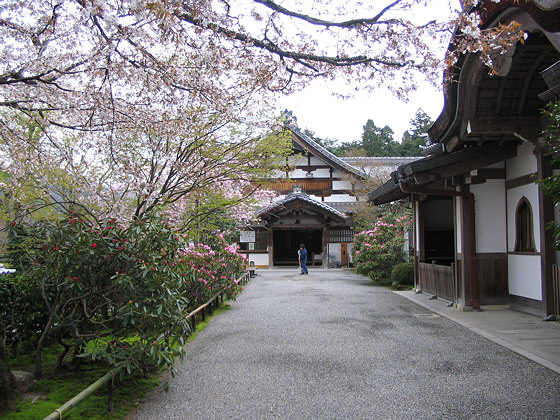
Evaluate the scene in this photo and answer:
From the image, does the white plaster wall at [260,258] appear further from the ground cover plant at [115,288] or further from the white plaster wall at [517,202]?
the ground cover plant at [115,288]

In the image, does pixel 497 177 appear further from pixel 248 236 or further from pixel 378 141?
pixel 378 141

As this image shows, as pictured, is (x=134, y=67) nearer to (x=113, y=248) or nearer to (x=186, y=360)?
(x=113, y=248)

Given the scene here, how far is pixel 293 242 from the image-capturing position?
28.6 m

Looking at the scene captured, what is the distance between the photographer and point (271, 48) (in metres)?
4.81

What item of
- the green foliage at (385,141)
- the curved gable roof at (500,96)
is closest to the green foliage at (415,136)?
the green foliage at (385,141)

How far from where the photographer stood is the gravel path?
4.09 metres

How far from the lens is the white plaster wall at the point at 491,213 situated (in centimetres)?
933

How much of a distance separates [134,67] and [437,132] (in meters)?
6.46

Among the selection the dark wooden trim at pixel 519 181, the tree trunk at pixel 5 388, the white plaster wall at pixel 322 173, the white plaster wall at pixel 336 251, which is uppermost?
the white plaster wall at pixel 322 173

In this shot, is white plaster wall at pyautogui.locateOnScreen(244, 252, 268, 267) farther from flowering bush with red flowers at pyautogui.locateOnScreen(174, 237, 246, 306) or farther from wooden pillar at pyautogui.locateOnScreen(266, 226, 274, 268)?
flowering bush with red flowers at pyautogui.locateOnScreen(174, 237, 246, 306)

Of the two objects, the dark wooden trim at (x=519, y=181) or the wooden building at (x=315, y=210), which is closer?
the dark wooden trim at (x=519, y=181)

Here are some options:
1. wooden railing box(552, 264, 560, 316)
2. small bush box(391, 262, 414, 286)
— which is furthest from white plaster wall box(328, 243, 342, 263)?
wooden railing box(552, 264, 560, 316)

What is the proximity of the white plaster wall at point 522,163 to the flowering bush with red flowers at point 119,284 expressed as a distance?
679 cm

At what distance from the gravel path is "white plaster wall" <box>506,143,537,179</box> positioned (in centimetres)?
323
